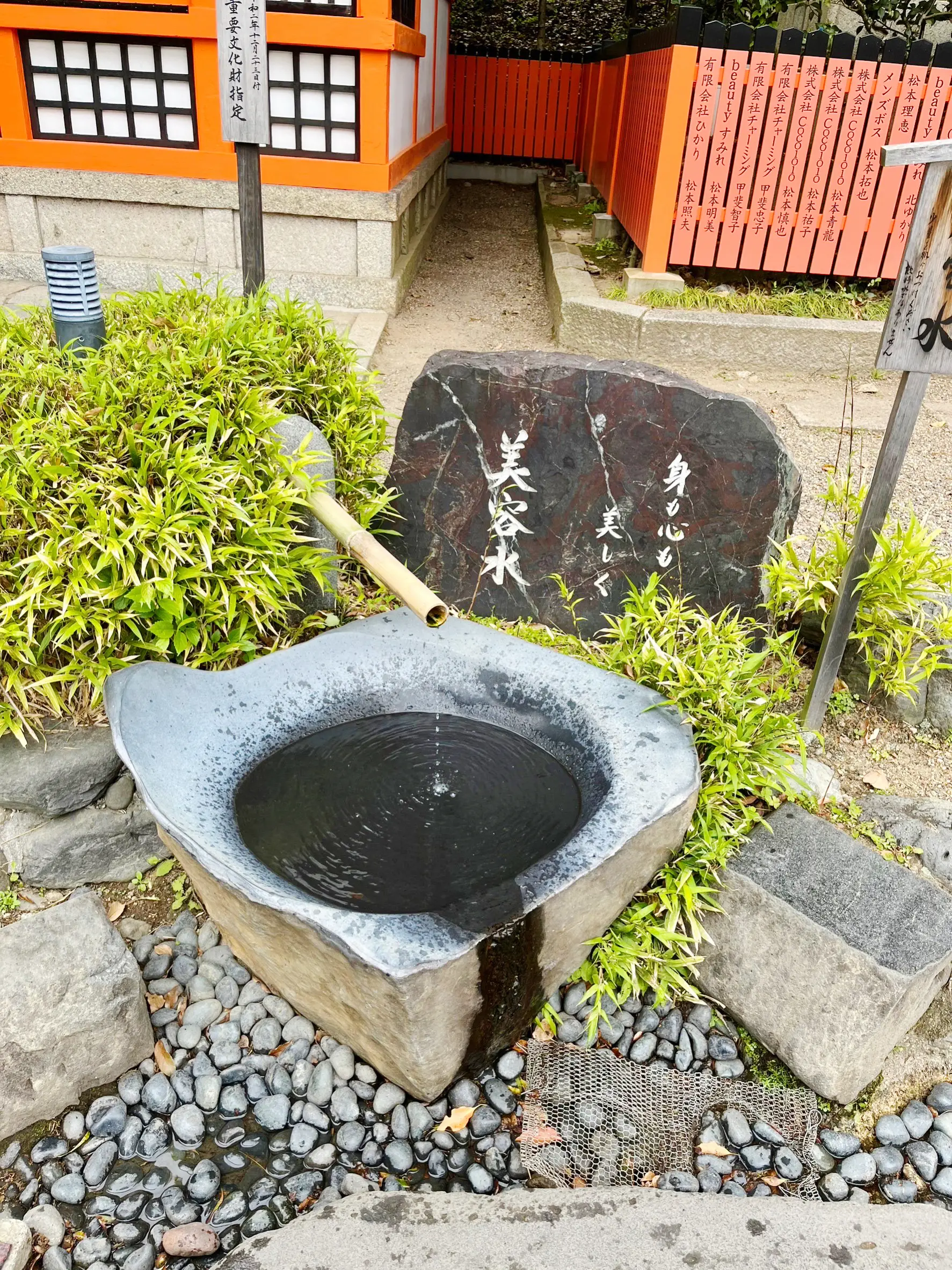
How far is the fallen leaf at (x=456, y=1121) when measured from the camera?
2557 mm

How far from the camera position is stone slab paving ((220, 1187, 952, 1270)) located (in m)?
2.08

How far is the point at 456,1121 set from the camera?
2564 mm

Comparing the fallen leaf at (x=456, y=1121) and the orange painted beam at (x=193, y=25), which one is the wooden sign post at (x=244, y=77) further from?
the fallen leaf at (x=456, y=1121)

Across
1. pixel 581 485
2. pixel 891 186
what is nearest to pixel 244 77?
pixel 581 485

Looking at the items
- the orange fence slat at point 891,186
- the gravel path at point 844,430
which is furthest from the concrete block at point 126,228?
the orange fence slat at point 891,186

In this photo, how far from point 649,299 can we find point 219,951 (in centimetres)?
662

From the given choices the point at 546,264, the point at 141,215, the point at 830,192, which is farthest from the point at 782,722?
the point at 546,264

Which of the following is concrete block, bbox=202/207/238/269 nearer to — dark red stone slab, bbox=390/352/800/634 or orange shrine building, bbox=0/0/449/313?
orange shrine building, bbox=0/0/449/313

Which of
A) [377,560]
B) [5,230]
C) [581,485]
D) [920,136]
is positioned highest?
[920,136]

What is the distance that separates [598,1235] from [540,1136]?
0.39m

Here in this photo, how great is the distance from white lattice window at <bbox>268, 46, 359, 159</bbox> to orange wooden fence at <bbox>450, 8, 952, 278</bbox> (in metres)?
2.62

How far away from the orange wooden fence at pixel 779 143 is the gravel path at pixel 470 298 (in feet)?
4.84

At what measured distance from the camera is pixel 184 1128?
8.32 ft

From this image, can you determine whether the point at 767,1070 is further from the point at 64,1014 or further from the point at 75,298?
the point at 75,298
